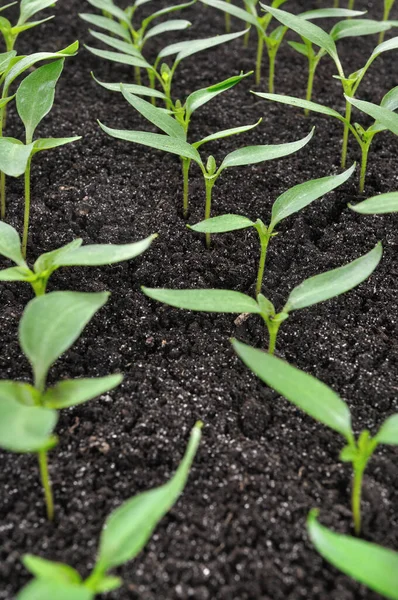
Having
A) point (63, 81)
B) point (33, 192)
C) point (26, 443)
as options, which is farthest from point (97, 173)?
point (26, 443)

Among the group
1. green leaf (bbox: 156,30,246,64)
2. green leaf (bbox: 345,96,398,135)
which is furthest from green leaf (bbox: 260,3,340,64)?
green leaf (bbox: 345,96,398,135)

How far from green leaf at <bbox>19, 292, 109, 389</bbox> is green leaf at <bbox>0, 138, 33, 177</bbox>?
22 centimetres

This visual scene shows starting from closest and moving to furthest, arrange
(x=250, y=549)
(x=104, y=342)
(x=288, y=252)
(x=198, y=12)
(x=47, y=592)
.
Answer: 1. (x=47, y=592)
2. (x=250, y=549)
3. (x=104, y=342)
4. (x=288, y=252)
5. (x=198, y=12)

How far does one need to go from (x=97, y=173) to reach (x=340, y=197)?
1.44 feet

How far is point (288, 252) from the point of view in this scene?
3.43 ft

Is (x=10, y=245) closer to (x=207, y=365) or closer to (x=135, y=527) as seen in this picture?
(x=207, y=365)

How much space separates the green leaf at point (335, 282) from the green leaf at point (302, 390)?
14 centimetres

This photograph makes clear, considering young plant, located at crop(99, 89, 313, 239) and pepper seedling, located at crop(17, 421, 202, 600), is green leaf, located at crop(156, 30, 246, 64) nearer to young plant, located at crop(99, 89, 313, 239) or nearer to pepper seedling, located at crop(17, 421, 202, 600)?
young plant, located at crop(99, 89, 313, 239)

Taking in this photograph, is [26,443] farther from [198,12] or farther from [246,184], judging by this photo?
[198,12]

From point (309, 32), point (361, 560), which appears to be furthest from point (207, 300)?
point (309, 32)

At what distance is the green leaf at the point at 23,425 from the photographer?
57 centimetres

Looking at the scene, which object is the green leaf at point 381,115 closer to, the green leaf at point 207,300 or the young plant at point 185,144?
the young plant at point 185,144

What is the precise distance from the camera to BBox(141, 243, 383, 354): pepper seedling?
0.76m

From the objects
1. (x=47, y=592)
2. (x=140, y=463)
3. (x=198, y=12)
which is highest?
(x=198, y=12)
